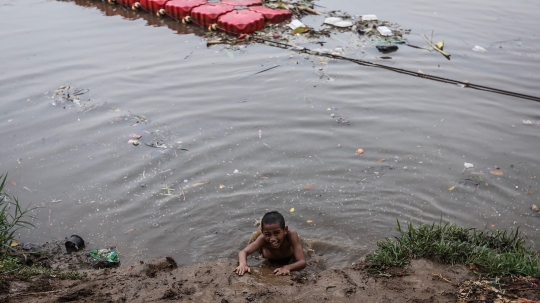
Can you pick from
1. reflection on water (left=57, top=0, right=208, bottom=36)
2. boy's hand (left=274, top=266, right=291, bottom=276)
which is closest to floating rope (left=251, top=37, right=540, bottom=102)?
reflection on water (left=57, top=0, right=208, bottom=36)

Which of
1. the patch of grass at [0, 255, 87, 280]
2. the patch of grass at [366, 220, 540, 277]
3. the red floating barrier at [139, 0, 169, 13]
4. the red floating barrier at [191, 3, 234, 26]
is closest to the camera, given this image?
the patch of grass at [366, 220, 540, 277]

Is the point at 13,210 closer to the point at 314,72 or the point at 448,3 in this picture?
the point at 314,72

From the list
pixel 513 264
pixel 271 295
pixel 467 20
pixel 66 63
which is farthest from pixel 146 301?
pixel 467 20

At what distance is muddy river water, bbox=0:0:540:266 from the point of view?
5.27 metres

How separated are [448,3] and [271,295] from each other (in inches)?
340

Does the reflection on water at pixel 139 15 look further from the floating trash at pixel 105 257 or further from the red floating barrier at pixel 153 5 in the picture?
the floating trash at pixel 105 257

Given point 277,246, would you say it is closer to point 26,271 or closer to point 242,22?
point 26,271

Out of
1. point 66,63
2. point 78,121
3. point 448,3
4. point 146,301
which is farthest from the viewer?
point 448,3

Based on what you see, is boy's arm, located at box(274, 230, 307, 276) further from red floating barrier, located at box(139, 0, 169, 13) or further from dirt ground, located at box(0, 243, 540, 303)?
red floating barrier, located at box(139, 0, 169, 13)

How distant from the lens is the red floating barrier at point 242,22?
9664 mm

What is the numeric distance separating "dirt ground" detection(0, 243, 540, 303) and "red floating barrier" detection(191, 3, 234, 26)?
683 centimetres

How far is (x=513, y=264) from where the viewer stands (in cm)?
375

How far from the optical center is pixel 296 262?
14.6ft

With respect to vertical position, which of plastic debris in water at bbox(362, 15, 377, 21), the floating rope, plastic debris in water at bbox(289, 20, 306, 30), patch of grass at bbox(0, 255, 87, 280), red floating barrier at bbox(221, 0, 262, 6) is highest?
red floating barrier at bbox(221, 0, 262, 6)
